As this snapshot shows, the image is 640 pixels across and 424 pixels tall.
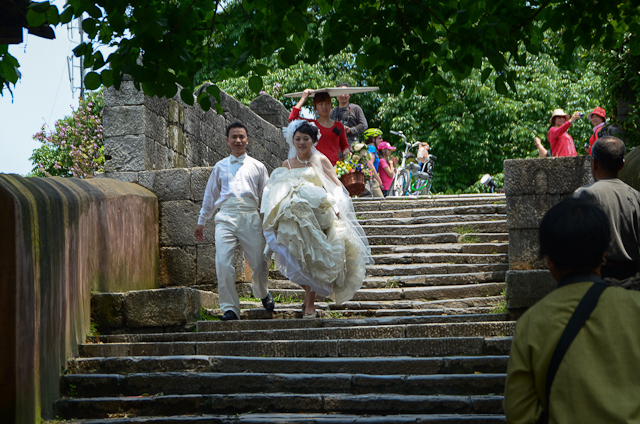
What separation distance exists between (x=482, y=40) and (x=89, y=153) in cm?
1713

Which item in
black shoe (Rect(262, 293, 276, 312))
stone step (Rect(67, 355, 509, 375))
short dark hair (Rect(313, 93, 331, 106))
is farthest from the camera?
short dark hair (Rect(313, 93, 331, 106))

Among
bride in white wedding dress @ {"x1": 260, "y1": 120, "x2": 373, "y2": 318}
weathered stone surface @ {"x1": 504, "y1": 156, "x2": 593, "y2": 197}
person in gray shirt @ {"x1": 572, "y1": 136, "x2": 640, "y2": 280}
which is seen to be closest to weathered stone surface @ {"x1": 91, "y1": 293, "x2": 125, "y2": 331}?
bride in white wedding dress @ {"x1": 260, "y1": 120, "x2": 373, "y2": 318}

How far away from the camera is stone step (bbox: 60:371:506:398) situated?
4680 millimetres

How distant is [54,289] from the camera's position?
5145mm

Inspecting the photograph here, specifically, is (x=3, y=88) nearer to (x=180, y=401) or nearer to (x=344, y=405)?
(x=180, y=401)

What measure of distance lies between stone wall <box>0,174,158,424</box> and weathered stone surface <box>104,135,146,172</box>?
3.20 feet

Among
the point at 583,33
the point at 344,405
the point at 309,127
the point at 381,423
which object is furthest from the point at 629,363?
the point at 309,127

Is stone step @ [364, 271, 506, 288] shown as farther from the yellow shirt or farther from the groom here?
the yellow shirt

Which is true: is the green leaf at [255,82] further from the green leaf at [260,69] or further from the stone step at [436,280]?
the stone step at [436,280]

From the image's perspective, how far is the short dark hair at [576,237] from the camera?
203 cm

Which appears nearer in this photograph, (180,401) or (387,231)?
(180,401)

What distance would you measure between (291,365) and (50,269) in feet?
6.03

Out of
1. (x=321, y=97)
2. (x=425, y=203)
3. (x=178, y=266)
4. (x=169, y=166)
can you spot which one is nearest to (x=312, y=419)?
(x=178, y=266)

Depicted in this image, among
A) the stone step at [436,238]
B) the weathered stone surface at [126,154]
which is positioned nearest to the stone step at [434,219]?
the stone step at [436,238]
